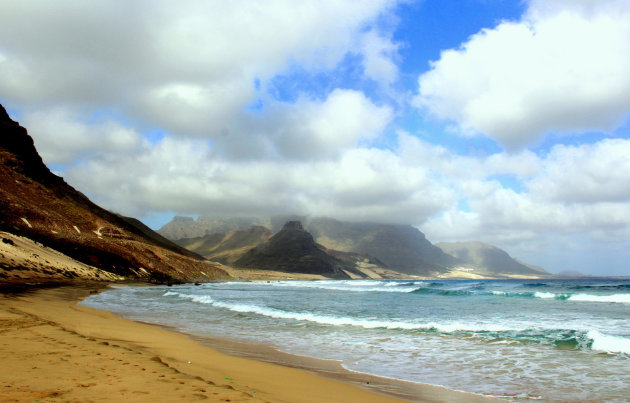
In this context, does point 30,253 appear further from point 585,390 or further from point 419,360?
point 585,390

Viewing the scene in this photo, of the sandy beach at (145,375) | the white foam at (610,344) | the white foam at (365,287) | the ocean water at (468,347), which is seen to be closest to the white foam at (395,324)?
the ocean water at (468,347)

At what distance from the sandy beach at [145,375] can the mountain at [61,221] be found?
4533cm

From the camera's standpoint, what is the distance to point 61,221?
6612 cm

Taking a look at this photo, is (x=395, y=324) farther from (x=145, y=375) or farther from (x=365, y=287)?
(x=365, y=287)

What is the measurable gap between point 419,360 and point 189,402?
7220 mm

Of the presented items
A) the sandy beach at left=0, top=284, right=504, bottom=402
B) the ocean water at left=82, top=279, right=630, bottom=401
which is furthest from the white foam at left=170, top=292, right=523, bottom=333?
the sandy beach at left=0, top=284, right=504, bottom=402

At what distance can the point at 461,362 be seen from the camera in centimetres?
1016

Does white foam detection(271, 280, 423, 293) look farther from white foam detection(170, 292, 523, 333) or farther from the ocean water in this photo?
the ocean water

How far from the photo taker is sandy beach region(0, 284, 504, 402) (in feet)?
17.4

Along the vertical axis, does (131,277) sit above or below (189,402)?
below

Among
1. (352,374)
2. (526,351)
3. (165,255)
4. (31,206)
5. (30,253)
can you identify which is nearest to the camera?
(352,374)

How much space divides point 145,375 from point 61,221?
72.8 meters

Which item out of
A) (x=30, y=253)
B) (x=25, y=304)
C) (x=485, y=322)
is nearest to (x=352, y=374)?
(x=485, y=322)

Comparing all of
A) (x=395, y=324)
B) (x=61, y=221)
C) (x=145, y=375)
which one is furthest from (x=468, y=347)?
(x=61, y=221)
